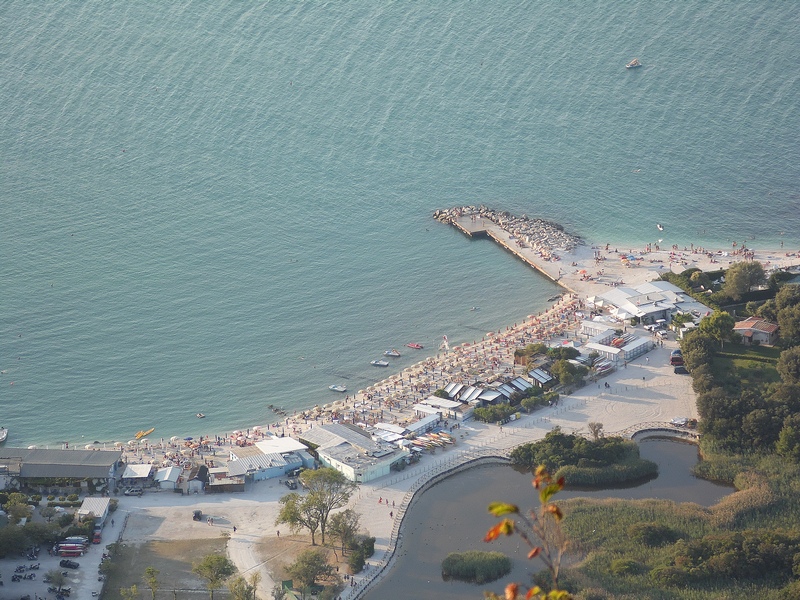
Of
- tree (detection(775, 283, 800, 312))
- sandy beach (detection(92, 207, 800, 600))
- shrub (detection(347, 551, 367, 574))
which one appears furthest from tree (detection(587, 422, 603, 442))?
tree (detection(775, 283, 800, 312))

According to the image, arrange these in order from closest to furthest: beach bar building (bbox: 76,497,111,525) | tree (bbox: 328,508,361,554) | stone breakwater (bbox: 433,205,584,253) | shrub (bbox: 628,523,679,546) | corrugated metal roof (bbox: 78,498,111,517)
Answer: shrub (bbox: 628,523,679,546) < tree (bbox: 328,508,361,554) < beach bar building (bbox: 76,497,111,525) < corrugated metal roof (bbox: 78,498,111,517) < stone breakwater (bbox: 433,205,584,253)

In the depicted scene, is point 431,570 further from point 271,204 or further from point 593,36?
point 593,36

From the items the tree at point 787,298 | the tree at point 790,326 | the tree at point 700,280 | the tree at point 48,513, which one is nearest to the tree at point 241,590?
the tree at point 48,513

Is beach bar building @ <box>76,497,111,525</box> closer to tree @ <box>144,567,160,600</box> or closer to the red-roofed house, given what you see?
tree @ <box>144,567,160,600</box>

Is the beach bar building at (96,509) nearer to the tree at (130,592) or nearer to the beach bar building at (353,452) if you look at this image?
the tree at (130,592)

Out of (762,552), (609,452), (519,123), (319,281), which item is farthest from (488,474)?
(519,123)
